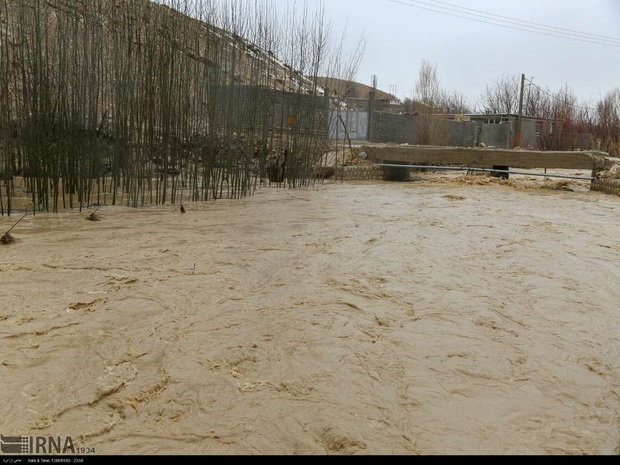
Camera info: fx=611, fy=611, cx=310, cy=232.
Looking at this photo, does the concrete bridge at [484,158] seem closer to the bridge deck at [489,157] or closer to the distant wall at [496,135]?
the bridge deck at [489,157]

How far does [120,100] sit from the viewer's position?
15.1 ft

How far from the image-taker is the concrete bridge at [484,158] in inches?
298

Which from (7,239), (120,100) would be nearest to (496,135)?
(120,100)

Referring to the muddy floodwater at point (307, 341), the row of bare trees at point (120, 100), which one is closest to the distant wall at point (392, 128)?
the row of bare trees at point (120, 100)

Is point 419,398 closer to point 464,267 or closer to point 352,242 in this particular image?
point 464,267

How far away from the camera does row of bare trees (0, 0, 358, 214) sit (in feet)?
14.1

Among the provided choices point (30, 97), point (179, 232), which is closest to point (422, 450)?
point (179, 232)

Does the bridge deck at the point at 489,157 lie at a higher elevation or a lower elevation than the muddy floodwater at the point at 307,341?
higher

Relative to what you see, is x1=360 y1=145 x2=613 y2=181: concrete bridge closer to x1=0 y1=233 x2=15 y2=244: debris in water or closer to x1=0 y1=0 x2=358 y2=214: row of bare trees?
x1=0 y1=0 x2=358 y2=214: row of bare trees

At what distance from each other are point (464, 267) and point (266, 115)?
11.7 feet

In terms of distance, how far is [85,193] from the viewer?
479cm

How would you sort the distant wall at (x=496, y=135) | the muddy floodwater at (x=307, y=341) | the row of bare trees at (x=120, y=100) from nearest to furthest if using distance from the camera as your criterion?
the muddy floodwater at (x=307, y=341) → the row of bare trees at (x=120, y=100) → the distant wall at (x=496, y=135)

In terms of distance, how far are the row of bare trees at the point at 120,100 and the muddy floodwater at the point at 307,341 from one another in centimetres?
85

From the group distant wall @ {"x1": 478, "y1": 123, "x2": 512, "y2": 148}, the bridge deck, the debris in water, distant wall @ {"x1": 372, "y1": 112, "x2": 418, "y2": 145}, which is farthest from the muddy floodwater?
distant wall @ {"x1": 478, "y1": 123, "x2": 512, "y2": 148}
